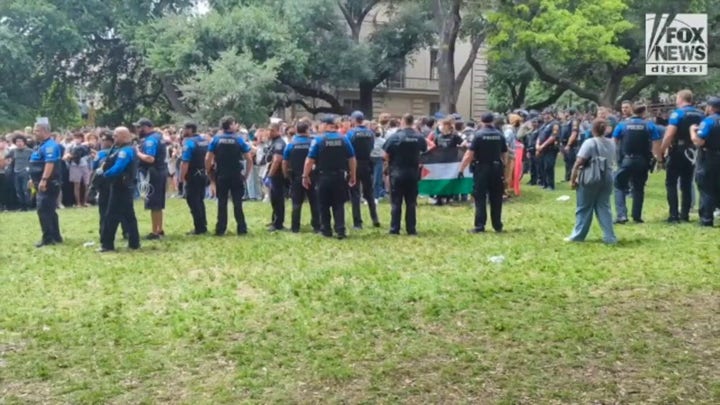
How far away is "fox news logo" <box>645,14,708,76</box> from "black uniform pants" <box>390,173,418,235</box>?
442 cm

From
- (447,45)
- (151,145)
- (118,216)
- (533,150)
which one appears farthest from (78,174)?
(447,45)

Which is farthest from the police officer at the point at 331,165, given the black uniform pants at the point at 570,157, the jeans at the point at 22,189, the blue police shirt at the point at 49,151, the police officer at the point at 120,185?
the jeans at the point at 22,189

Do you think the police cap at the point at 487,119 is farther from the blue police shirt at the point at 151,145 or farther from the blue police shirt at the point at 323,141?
the blue police shirt at the point at 151,145

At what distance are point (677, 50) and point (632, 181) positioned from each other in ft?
14.3

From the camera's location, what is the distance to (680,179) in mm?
13367

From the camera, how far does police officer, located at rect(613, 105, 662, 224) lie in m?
12.9

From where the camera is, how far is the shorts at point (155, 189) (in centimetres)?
1330

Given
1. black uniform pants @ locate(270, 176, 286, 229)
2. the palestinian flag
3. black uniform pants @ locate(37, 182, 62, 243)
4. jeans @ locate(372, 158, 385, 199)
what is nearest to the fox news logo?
black uniform pants @ locate(270, 176, 286, 229)

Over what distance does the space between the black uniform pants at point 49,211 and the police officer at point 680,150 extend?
9459mm

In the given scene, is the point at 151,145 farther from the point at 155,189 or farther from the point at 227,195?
the point at 227,195

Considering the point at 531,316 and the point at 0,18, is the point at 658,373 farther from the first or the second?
the point at 0,18

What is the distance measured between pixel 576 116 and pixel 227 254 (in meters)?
12.3

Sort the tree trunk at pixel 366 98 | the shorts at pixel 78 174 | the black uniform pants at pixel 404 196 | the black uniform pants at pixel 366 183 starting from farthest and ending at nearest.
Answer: the tree trunk at pixel 366 98 → the shorts at pixel 78 174 → the black uniform pants at pixel 366 183 → the black uniform pants at pixel 404 196

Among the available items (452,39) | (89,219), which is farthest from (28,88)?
(89,219)
